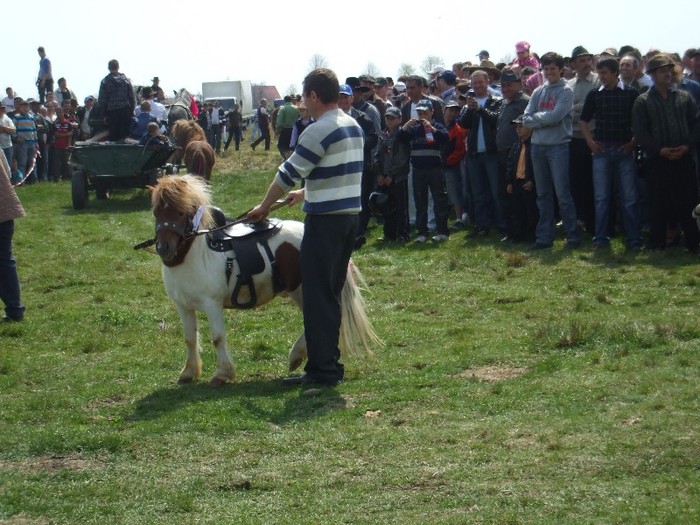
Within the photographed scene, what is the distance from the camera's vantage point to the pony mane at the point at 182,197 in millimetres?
8891

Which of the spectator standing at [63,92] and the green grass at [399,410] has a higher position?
the spectator standing at [63,92]

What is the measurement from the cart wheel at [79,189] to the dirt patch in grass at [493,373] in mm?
15388

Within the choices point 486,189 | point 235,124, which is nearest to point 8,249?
point 486,189

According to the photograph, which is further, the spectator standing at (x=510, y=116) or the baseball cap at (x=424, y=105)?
the baseball cap at (x=424, y=105)

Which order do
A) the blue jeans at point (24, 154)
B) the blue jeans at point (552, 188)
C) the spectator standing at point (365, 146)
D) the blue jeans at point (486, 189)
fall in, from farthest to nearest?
the blue jeans at point (24, 154) < the blue jeans at point (486, 189) < the spectator standing at point (365, 146) < the blue jeans at point (552, 188)

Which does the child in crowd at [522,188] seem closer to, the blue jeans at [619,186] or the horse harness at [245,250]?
the blue jeans at [619,186]

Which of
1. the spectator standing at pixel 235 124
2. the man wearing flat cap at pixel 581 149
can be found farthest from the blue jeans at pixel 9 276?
the spectator standing at pixel 235 124

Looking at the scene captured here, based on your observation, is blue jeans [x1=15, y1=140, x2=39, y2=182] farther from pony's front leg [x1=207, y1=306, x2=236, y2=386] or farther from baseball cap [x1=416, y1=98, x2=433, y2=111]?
pony's front leg [x1=207, y1=306, x2=236, y2=386]

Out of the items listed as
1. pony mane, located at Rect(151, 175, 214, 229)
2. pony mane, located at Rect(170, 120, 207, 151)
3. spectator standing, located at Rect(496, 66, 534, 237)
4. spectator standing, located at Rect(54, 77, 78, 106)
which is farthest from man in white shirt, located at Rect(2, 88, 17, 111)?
pony mane, located at Rect(151, 175, 214, 229)

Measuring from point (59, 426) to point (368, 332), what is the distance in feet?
8.42

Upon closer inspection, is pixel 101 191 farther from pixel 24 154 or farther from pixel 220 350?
pixel 220 350

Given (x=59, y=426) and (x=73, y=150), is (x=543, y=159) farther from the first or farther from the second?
(x=73, y=150)

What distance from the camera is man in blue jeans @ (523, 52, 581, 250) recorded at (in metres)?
14.2

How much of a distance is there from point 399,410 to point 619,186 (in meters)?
7.20
